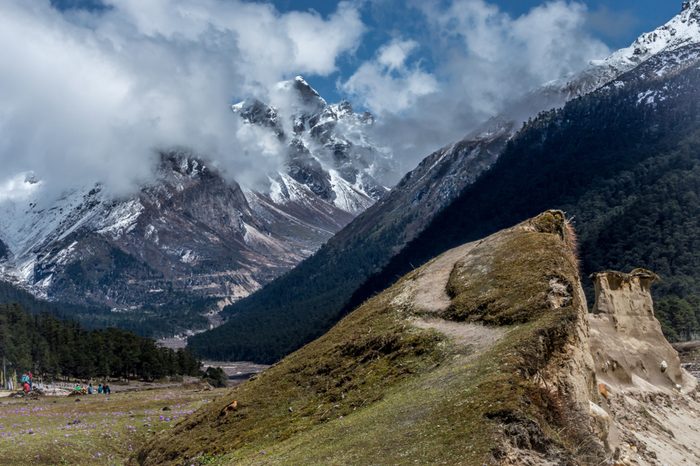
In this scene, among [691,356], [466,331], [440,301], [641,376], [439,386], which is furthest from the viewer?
[691,356]

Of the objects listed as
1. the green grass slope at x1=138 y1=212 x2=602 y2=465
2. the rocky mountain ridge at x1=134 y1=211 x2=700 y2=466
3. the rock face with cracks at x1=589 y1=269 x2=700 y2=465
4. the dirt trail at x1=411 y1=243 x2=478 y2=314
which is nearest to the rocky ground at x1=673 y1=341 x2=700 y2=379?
the rock face with cracks at x1=589 y1=269 x2=700 y2=465

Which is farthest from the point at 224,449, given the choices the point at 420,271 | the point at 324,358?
the point at 420,271

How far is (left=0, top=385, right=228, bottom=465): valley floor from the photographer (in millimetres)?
41375

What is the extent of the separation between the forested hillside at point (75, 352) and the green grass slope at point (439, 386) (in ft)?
420

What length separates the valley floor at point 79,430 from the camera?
4138 cm

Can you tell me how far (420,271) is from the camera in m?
38.2

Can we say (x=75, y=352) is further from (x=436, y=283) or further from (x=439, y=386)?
(x=439, y=386)

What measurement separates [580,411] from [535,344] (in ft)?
8.30

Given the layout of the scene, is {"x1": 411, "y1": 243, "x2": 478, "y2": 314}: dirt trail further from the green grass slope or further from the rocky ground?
the rocky ground

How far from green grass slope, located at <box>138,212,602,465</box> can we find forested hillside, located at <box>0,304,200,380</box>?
128165mm

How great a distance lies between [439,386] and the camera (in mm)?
23141

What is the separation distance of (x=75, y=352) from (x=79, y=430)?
392 ft

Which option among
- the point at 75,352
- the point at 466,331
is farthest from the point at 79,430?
the point at 75,352

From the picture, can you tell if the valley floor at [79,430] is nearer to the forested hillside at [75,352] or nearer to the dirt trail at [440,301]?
the dirt trail at [440,301]
